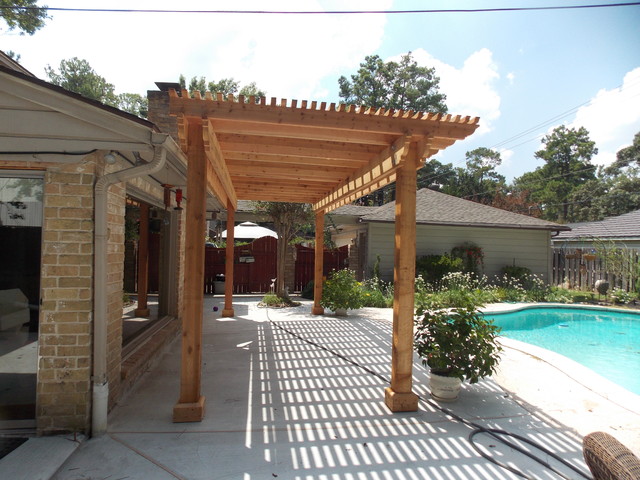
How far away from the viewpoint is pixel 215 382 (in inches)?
169

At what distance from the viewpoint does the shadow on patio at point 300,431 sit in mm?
2629

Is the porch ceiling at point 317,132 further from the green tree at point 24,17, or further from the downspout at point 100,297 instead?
the green tree at point 24,17

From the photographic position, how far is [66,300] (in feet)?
9.41

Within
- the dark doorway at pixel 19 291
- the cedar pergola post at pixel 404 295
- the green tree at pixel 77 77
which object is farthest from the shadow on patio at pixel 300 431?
the green tree at pixel 77 77

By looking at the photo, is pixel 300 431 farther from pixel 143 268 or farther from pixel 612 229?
pixel 612 229

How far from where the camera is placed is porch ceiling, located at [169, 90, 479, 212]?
3170 millimetres

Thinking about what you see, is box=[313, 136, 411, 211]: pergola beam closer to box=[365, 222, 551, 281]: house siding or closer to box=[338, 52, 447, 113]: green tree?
box=[365, 222, 551, 281]: house siding

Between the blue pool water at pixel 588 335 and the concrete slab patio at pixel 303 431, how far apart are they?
10.1 feet

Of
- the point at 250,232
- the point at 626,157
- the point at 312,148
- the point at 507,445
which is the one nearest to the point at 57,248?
the point at 312,148

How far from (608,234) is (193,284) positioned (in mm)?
17277

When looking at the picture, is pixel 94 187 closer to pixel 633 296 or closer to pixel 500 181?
pixel 633 296

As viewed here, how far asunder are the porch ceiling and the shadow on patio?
7.53ft

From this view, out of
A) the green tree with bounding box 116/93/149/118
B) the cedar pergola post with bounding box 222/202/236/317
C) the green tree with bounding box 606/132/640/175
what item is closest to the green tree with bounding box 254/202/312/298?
the cedar pergola post with bounding box 222/202/236/317

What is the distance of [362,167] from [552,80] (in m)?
11.1
